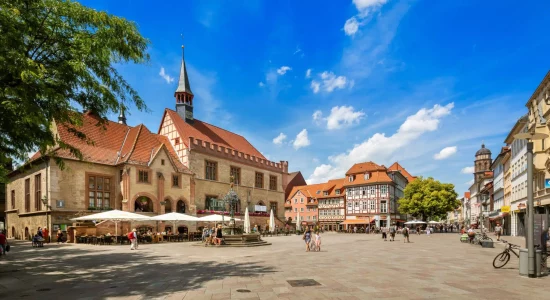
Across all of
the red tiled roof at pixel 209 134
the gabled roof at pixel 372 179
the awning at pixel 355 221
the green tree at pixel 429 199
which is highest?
the red tiled roof at pixel 209 134

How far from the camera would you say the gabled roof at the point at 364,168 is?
67.0 metres

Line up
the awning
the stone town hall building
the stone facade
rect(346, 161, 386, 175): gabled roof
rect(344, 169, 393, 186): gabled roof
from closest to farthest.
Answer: the stone facade, the stone town hall building, rect(344, 169, 393, 186): gabled roof, the awning, rect(346, 161, 386, 175): gabled roof

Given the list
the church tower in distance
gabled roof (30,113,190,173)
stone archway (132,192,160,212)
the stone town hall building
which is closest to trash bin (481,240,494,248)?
the stone town hall building

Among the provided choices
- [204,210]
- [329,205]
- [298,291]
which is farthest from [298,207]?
[298,291]

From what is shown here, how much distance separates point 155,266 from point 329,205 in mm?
61695

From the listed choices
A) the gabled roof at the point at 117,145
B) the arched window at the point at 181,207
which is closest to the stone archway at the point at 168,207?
the arched window at the point at 181,207

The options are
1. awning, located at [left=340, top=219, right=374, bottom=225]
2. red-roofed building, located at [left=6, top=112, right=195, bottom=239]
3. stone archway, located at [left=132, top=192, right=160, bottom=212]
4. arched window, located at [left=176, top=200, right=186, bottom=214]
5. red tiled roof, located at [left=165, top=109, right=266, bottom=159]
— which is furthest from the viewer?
awning, located at [left=340, top=219, right=374, bottom=225]

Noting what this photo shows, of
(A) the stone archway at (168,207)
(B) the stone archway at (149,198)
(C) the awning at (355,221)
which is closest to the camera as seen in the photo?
(B) the stone archway at (149,198)

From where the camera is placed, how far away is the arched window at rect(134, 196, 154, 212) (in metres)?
35.3

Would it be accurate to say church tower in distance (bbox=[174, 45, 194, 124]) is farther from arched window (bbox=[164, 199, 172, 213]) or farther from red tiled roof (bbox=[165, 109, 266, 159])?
arched window (bbox=[164, 199, 172, 213])

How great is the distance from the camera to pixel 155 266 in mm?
14086

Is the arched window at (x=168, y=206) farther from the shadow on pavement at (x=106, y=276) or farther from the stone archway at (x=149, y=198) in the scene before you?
the shadow on pavement at (x=106, y=276)

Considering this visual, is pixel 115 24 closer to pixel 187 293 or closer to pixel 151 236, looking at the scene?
pixel 187 293

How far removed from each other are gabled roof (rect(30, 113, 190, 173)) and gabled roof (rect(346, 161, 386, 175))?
127 ft
